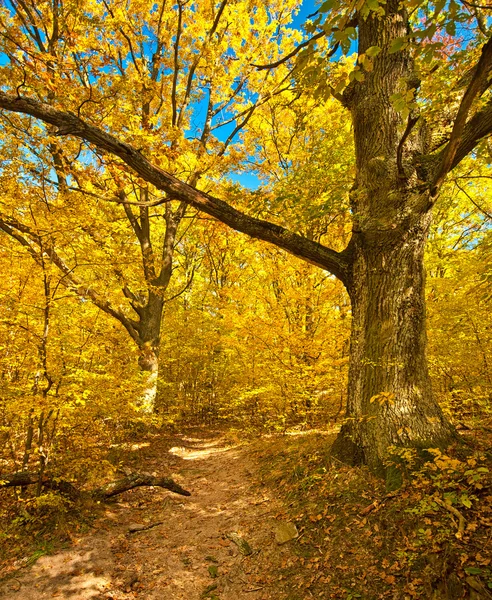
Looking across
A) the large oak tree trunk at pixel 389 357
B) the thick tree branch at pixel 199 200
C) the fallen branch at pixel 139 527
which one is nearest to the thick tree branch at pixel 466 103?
the large oak tree trunk at pixel 389 357

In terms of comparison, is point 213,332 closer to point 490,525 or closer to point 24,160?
point 24,160

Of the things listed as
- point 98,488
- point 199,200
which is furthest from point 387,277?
point 98,488

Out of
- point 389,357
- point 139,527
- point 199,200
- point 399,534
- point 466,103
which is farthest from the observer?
point 139,527

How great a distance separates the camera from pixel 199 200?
4215 millimetres

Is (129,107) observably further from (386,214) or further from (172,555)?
(172,555)

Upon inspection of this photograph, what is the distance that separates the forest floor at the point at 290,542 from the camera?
2.49 metres

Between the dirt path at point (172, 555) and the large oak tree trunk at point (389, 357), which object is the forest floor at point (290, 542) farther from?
the large oak tree trunk at point (389, 357)

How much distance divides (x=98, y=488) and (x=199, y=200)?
4.81 m

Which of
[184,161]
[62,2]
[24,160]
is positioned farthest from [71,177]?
[62,2]

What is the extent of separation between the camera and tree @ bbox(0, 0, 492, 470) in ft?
12.0

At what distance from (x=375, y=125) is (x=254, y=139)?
8543 mm

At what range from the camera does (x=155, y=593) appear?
3336 millimetres

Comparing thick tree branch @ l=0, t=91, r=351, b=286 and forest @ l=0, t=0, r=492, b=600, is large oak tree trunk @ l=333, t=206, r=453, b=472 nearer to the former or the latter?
forest @ l=0, t=0, r=492, b=600

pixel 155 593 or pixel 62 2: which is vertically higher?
pixel 62 2
